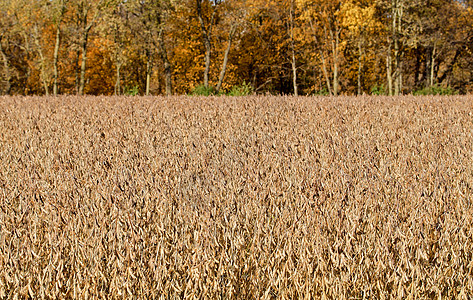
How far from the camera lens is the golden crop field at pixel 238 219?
163 cm

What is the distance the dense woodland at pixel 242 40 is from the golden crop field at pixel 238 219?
67.1 feet

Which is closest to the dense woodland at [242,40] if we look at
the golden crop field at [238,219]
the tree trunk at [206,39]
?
the tree trunk at [206,39]

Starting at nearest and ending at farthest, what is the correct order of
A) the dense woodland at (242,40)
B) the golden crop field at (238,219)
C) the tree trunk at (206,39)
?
the golden crop field at (238,219)
the dense woodland at (242,40)
the tree trunk at (206,39)

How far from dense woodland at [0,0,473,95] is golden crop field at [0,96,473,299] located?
20.5 metres

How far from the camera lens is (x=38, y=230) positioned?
6.97 ft

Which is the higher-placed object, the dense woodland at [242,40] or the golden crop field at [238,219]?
the dense woodland at [242,40]

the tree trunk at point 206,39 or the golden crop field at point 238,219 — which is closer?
the golden crop field at point 238,219

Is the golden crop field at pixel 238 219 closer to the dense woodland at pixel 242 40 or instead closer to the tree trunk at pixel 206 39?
the dense woodland at pixel 242 40

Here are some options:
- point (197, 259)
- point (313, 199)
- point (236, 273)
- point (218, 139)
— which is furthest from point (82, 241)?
A: point (218, 139)

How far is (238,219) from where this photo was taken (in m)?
2.21

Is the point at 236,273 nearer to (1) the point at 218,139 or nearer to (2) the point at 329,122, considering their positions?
(1) the point at 218,139

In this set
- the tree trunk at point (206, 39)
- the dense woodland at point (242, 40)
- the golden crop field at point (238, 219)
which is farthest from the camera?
the tree trunk at point (206, 39)

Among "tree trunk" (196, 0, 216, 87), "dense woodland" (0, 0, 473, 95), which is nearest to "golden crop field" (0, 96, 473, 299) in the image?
"dense woodland" (0, 0, 473, 95)

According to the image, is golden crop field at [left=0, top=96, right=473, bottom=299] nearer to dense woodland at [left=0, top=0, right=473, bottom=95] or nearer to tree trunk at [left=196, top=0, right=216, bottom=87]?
dense woodland at [left=0, top=0, right=473, bottom=95]
